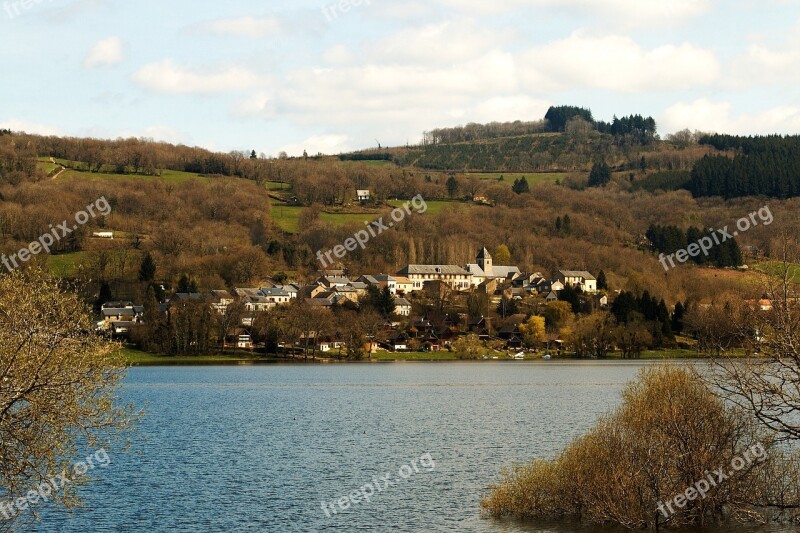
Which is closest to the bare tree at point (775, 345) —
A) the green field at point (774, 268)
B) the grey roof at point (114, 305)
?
the green field at point (774, 268)

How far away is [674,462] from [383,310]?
124793 mm

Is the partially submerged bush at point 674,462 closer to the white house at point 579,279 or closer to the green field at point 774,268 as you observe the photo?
the green field at point 774,268

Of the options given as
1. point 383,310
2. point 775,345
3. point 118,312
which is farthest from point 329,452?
point 118,312

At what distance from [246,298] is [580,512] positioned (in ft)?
425

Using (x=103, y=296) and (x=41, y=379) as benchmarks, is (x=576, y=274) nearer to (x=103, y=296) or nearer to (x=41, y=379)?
(x=103, y=296)

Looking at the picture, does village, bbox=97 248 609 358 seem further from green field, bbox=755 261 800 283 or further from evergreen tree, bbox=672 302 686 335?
green field, bbox=755 261 800 283

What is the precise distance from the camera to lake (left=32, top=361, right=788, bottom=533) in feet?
116

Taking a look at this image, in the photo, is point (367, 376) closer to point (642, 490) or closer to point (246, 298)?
point (246, 298)

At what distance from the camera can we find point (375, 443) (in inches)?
2082

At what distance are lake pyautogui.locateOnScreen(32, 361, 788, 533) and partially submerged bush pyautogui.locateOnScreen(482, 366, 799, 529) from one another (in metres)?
2.19

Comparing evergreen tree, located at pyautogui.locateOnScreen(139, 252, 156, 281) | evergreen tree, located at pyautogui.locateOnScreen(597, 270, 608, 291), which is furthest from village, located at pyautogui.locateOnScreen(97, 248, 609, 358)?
evergreen tree, located at pyautogui.locateOnScreen(139, 252, 156, 281)

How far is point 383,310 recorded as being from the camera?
Result: 154 meters

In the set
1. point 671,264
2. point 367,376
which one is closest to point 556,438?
point 367,376

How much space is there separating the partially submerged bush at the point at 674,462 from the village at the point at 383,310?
9738cm
